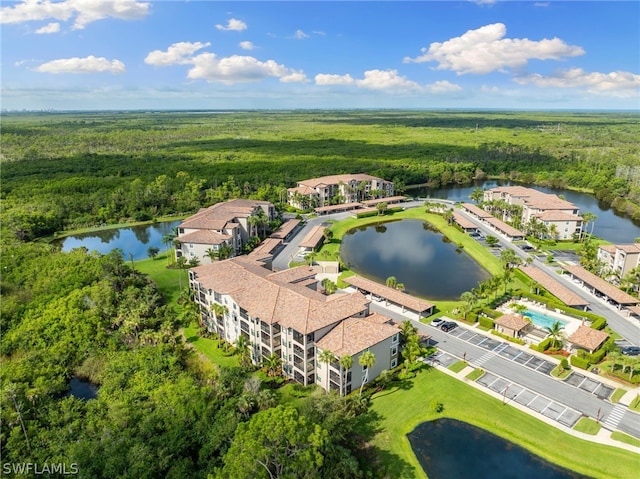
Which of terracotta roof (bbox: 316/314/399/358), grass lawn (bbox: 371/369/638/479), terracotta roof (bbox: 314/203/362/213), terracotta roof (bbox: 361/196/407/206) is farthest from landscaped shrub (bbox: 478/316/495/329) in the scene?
terracotta roof (bbox: 361/196/407/206)

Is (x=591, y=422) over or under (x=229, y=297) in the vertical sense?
under

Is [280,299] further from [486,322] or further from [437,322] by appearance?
[486,322]

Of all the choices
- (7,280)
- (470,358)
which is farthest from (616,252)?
(7,280)

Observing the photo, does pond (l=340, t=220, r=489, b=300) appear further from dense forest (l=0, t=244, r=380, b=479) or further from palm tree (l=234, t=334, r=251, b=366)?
dense forest (l=0, t=244, r=380, b=479)

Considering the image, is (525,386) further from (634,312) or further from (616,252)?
(616,252)

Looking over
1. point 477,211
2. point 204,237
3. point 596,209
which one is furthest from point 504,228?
point 204,237

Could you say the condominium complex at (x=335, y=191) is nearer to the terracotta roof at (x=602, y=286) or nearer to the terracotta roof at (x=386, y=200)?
the terracotta roof at (x=386, y=200)
